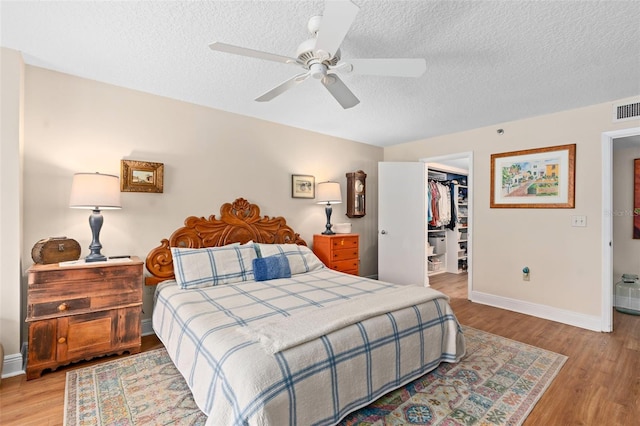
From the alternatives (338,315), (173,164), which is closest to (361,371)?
(338,315)

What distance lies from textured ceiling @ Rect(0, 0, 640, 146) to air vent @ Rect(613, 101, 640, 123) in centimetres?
20

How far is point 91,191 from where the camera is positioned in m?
2.36

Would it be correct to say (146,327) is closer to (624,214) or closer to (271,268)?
(271,268)

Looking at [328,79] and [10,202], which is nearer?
[328,79]

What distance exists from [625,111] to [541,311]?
2316 mm

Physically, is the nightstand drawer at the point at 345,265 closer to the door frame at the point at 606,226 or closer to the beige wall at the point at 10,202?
the door frame at the point at 606,226

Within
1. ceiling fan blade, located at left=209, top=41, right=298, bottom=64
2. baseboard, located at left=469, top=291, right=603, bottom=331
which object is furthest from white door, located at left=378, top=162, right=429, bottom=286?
ceiling fan blade, located at left=209, top=41, right=298, bottom=64

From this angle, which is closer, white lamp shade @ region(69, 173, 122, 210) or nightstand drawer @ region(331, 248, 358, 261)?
white lamp shade @ region(69, 173, 122, 210)

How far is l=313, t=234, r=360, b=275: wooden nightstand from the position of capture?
13.1 feet

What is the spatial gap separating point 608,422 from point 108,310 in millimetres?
3517

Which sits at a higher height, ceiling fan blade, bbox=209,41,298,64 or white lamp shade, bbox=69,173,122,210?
ceiling fan blade, bbox=209,41,298,64

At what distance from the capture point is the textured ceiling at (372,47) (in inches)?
68.5

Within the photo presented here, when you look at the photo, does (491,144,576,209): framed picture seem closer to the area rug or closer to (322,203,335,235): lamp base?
the area rug

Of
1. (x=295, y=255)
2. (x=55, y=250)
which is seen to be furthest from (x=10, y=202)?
(x=295, y=255)
